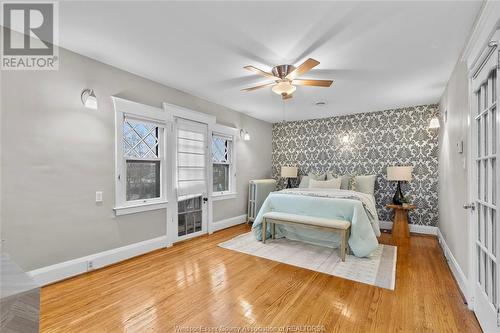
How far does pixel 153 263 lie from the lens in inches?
119

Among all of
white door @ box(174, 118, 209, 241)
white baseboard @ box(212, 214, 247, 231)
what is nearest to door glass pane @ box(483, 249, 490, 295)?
white door @ box(174, 118, 209, 241)

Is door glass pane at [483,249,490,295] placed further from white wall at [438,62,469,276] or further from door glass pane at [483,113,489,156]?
door glass pane at [483,113,489,156]

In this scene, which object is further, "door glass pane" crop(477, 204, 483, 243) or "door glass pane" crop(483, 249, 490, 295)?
"door glass pane" crop(477, 204, 483, 243)

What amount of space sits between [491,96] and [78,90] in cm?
383

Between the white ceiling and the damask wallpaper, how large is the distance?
4.04 ft

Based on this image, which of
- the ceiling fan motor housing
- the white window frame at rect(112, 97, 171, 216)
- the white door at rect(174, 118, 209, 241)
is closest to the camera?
the ceiling fan motor housing

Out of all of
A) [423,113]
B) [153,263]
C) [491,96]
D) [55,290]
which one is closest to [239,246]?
[153,263]

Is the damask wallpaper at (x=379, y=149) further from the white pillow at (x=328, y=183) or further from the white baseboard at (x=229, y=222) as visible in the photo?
the white baseboard at (x=229, y=222)

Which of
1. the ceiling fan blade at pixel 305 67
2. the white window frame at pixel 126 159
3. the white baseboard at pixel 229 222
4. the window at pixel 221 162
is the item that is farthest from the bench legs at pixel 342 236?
the ceiling fan blade at pixel 305 67

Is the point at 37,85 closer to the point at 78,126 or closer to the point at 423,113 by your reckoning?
the point at 78,126

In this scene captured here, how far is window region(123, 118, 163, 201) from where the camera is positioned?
3209mm

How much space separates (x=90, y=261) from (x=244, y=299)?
1.90 meters

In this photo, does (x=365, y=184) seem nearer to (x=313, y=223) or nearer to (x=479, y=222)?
(x=313, y=223)

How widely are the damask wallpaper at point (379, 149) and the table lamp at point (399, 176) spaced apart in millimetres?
327
